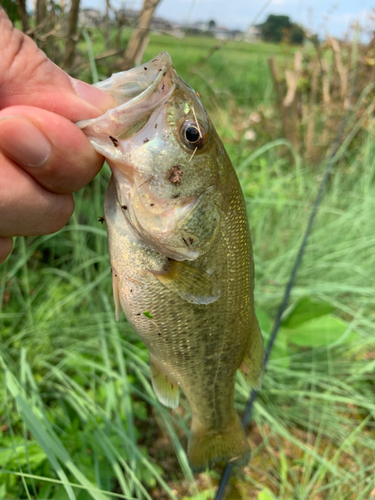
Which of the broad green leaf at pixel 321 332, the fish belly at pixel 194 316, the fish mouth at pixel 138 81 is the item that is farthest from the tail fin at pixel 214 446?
the fish mouth at pixel 138 81

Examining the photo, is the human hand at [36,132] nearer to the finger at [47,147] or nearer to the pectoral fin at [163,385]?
the finger at [47,147]

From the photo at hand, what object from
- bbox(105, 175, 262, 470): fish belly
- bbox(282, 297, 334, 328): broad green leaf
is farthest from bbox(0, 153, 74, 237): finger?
bbox(282, 297, 334, 328): broad green leaf

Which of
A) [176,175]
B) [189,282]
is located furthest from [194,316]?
[176,175]

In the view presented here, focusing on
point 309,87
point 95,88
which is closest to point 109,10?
point 95,88

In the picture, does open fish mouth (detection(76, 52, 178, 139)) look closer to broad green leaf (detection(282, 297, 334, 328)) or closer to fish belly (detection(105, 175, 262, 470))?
fish belly (detection(105, 175, 262, 470))

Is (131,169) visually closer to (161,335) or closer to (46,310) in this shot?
(161,335)
